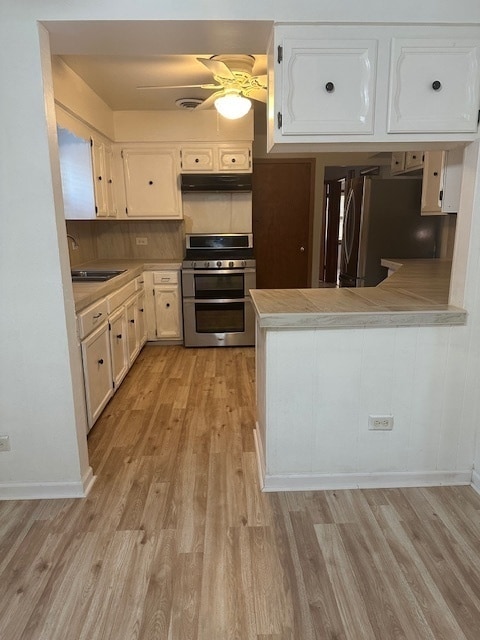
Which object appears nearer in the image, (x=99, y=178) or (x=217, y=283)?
(x=99, y=178)

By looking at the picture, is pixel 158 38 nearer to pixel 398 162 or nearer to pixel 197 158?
pixel 197 158

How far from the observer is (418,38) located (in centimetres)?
176

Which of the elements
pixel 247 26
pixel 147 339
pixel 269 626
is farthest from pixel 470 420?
pixel 147 339

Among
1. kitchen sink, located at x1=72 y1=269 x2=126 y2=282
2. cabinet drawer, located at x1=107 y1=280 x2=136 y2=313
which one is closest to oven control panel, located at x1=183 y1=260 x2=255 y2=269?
cabinet drawer, located at x1=107 y1=280 x2=136 y2=313

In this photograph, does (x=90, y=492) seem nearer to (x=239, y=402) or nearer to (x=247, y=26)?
(x=239, y=402)

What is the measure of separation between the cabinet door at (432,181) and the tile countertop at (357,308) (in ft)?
2.51

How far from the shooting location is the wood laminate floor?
4.83ft

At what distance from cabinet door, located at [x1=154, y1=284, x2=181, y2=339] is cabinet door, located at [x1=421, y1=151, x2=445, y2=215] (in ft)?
8.36

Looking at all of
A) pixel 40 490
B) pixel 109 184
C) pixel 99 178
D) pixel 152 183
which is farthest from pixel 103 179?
pixel 40 490

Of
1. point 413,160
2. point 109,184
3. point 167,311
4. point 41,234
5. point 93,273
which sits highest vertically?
point 413,160

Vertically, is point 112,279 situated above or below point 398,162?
below

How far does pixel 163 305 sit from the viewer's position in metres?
4.63

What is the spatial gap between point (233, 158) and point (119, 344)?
93.8 inches

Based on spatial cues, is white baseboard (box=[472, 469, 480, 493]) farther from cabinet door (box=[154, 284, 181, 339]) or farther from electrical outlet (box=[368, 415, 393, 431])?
cabinet door (box=[154, 284, 181, 339])
